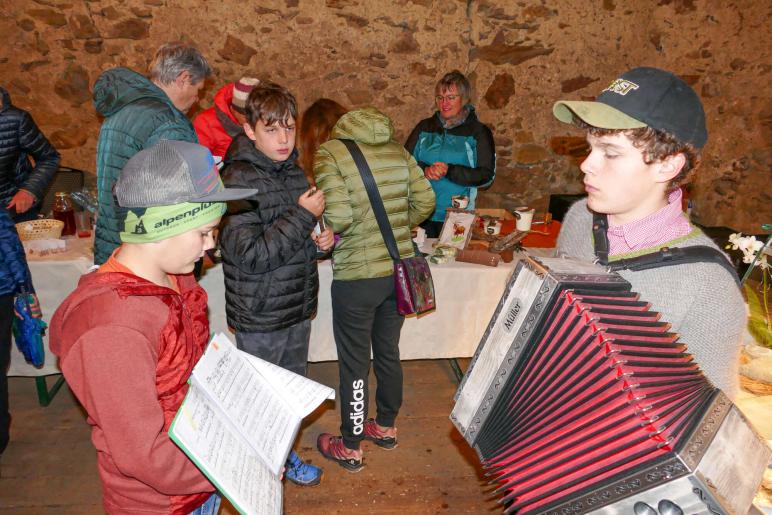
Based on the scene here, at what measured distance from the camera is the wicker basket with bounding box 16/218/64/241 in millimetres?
3219

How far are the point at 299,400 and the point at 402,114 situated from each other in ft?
13.7

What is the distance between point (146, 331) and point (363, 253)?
1325 millimetres

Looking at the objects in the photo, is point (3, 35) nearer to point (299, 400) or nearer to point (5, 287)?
point (5, 287)

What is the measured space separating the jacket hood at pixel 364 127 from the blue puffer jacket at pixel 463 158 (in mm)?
1582

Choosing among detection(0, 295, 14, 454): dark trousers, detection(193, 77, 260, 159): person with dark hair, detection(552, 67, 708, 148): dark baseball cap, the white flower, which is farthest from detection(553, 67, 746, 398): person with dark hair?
detection(193, 77, 260, 159): person with dark hair

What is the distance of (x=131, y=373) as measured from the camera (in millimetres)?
1246

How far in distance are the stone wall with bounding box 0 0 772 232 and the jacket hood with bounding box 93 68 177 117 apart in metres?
2.45

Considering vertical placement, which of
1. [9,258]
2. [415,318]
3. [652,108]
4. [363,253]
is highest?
[652,108]

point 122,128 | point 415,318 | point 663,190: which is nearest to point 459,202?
point 415,318

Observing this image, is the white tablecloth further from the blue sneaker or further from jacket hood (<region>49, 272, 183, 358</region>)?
jacket hood (<region>49, 272, 183, 358</region>)

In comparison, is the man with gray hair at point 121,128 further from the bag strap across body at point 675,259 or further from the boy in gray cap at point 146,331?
the bag strap across body at point 675,259

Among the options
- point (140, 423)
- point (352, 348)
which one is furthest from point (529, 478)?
point (352, 348)

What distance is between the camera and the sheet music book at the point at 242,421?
46.2 inches

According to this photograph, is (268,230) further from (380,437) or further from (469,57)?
(469,57)
